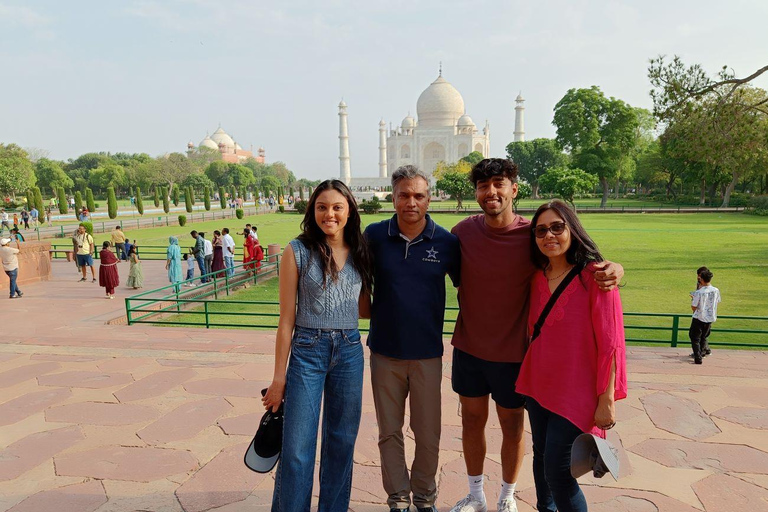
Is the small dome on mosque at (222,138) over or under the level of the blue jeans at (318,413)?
over

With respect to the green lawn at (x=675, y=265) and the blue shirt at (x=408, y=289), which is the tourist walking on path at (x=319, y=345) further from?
the green lawn at (x=675, y=265)

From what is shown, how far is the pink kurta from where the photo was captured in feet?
6.35

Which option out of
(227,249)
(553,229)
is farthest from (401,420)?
(227,249)

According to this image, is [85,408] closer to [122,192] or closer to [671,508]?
[671,508]

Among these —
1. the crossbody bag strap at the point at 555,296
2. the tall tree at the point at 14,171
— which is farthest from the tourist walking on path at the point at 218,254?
the tall tree at the point at 14,171

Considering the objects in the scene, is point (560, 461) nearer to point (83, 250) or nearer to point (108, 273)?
point (108, 273)

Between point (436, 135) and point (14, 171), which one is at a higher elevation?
point (436, 135)

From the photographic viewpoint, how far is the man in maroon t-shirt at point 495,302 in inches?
89.9

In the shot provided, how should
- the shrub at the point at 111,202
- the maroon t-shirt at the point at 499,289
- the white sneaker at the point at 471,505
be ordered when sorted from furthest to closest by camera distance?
the shrub at the point at 111,202 < the white sneaker at the point at 471,505 < the maroon t-shirt at the point at 499,289

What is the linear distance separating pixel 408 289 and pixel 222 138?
326ft

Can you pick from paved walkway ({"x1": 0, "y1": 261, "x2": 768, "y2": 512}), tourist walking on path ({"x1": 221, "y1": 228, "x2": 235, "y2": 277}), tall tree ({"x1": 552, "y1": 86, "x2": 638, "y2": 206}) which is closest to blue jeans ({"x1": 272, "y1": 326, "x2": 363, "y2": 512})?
paved walkway ({"x1": 0, "y1": 261, "x2": 768, "y2": 512})

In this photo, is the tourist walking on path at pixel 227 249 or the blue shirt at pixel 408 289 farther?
the tourist walking on path at pixel 227 249

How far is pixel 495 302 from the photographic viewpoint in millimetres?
2307

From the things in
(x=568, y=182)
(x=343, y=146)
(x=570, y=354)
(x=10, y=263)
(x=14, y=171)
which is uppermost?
(x=343, y=146)
